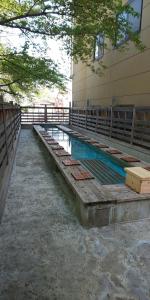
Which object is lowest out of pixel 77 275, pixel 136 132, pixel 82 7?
pixel 77 275

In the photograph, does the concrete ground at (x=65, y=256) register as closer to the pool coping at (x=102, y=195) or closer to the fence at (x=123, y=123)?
the pool coping at (x=102, y=195)

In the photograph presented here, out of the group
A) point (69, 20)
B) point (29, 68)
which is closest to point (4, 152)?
point (69, 20)

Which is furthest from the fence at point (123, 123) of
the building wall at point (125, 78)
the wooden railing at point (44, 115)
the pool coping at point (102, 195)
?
the wooden railing at point (44, 115)

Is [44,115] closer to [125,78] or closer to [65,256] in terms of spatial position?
[125,78]

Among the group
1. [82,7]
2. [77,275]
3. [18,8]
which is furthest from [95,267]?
[18,8]

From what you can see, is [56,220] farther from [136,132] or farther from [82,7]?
[82,7]

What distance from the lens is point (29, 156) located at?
588cm

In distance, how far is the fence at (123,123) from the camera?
19.2 feet

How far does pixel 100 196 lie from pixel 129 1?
7762 mm

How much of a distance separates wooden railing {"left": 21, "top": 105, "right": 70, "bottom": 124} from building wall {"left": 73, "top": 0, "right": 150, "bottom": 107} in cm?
401

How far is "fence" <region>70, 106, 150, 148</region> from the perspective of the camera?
5.84 m

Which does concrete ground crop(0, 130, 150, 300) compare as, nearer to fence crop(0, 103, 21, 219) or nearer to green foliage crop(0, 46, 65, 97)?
fence crop(0, 103, 21, 219)

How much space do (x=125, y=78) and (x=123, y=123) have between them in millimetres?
1918

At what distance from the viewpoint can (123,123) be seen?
7.01m
